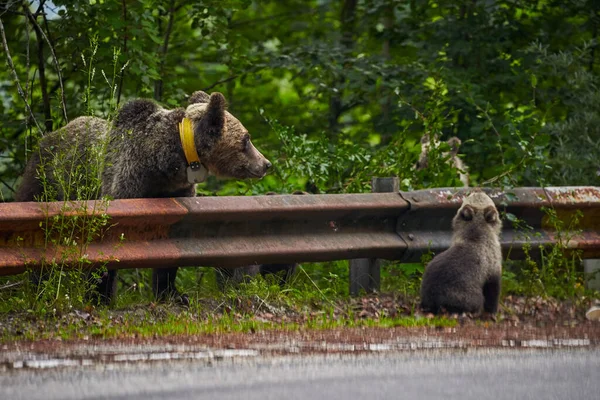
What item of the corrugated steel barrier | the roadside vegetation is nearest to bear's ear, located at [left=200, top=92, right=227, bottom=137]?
the roadside vegetation

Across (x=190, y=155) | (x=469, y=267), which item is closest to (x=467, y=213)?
(x=469, y=267)

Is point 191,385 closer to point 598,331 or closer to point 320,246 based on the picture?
point 598,331

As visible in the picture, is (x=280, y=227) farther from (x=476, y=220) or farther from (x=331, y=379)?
(x=331, y=379)

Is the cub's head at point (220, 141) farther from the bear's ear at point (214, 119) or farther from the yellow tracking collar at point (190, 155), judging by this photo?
the yellow tracking collar at point (190, 155)

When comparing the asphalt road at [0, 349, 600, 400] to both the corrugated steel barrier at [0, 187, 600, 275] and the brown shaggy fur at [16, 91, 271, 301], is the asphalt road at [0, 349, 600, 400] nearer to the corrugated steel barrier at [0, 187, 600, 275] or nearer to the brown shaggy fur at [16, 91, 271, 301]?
the corrugated steel barrier at [0, 187, 600, 275]

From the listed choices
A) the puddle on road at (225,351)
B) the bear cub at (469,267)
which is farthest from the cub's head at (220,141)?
the puddle on road at (225,351)

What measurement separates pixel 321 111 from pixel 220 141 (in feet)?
22.4

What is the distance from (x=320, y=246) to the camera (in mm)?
7254

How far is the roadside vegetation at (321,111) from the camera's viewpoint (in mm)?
6473

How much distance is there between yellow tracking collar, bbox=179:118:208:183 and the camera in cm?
791

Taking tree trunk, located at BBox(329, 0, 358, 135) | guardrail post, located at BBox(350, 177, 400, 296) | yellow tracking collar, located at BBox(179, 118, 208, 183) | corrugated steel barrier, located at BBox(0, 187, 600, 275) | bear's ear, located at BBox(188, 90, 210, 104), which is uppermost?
tree trunk, located at BBox(329, 0, 358, 135)

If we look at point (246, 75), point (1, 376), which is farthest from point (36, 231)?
point (246, 75)

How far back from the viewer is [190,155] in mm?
7910

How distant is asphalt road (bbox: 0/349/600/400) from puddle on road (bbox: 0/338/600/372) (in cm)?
13
